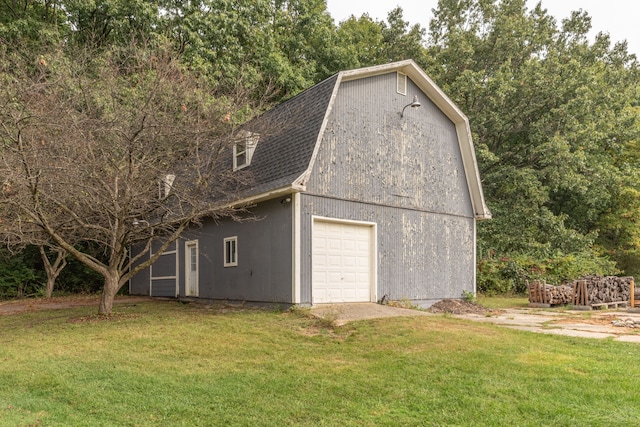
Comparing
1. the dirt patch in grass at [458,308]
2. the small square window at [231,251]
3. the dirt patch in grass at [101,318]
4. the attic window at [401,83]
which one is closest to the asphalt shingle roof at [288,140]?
the small square window at [231,251]

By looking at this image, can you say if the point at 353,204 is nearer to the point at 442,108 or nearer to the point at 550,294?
the point at 442,108

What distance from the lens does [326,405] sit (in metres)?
4.47

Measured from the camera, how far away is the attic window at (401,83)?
40.3ft

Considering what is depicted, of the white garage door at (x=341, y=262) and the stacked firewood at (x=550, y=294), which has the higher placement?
the white garage door at (x=341, y=262)

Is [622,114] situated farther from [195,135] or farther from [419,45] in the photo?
[195,135]

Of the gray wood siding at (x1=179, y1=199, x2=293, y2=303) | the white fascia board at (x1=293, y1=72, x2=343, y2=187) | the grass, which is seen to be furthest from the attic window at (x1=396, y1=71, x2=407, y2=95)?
the grass

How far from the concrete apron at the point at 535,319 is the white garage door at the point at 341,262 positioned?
0.42 metres

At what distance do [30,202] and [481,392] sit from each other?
8081 millimetres

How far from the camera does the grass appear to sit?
4.22 m

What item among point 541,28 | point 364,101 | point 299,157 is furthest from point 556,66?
point 299,157

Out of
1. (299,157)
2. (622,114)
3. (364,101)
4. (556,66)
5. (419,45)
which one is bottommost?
(299,157)

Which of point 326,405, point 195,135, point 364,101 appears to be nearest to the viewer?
point 326,405

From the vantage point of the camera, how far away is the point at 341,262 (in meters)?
10.6

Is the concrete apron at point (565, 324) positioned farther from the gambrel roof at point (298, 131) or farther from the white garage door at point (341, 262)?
the gambrel roof at point (298, 131)
